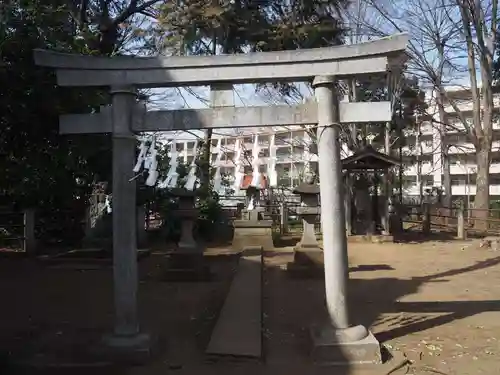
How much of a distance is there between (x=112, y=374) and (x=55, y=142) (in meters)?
4.79

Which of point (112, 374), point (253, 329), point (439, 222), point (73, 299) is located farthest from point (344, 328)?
point (439, 222)

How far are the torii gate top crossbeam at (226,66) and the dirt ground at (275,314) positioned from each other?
3095 mm

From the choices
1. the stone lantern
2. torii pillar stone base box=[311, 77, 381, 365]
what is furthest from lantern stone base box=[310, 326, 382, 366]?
the stone lantern

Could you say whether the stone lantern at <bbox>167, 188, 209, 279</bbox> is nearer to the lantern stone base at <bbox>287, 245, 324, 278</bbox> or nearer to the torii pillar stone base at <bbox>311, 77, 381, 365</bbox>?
the lantern stone base at <bbox>287, 245, 324, 278</bbox>

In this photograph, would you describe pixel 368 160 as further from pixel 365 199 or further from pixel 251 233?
pixel 251 233

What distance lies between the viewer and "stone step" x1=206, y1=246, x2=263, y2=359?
6.03 metres

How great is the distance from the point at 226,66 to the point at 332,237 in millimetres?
2225

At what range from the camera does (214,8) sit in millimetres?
16469

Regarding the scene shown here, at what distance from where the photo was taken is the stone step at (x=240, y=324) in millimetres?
6031

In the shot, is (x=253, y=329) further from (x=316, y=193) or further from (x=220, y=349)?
(x=316, y=193)

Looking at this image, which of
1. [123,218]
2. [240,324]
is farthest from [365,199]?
[123,218]

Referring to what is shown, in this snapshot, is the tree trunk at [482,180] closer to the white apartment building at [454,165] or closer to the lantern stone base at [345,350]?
the lantern stone base at [345,350]

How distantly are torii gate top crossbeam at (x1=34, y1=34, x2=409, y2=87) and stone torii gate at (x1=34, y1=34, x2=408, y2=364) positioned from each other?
0.01m

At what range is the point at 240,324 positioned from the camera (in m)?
7.04
